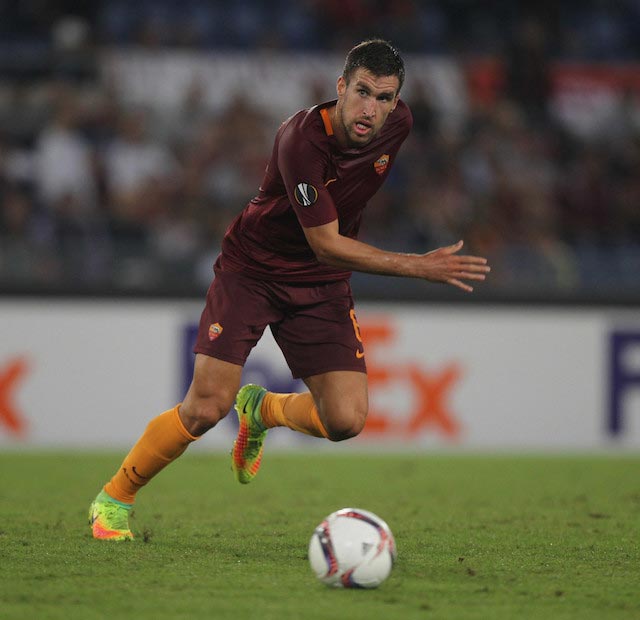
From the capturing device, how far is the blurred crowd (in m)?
9.96

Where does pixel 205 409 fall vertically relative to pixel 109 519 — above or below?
above

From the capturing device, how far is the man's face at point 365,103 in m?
4.91

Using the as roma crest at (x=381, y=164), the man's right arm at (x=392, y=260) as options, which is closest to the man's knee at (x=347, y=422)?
the man's right arm at (x=392, y=260)

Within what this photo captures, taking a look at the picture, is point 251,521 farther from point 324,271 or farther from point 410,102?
point 410,102

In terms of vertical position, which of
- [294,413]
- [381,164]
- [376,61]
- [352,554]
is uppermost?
[376,61]

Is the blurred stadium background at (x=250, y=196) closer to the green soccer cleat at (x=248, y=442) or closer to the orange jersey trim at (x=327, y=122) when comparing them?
the green soccer cleat at (x=248, y=442)

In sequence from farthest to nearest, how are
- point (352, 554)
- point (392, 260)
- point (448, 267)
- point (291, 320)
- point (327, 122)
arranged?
point (291, 320) < point (327, 122) < point (392, 260) < point (448, 267) < point (352, 554)

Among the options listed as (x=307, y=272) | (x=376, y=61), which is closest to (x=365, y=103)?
(x=376, y=61)

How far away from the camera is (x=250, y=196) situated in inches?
412

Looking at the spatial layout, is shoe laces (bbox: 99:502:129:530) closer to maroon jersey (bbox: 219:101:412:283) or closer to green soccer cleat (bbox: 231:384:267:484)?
green soccer cleat (bbox: 231:384:267:484)

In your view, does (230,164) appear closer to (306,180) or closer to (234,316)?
(234,316)

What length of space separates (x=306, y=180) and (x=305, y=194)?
0.19 feet

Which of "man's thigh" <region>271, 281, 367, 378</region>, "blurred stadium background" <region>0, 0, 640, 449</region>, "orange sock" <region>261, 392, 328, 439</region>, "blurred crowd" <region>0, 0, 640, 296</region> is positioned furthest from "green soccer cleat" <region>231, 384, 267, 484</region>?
"blurred crowd" <region>0, 0, 640, 296</region>

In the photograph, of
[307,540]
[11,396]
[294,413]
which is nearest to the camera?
[307,540]
